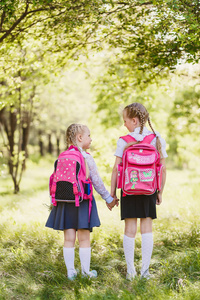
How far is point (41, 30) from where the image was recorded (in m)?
6.14

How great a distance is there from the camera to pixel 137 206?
13.3ft

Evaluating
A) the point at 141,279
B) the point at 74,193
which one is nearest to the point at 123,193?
the point at 74,193

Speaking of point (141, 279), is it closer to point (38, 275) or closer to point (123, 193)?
point (123, 193)

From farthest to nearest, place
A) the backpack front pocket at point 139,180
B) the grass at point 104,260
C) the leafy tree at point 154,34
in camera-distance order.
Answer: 1. the leafy tree at point 154,34
2. the backpack front pocket at point 139,180
3. the grass at point 104,260

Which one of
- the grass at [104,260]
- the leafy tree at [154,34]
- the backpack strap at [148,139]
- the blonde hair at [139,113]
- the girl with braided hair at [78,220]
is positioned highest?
the leafy tree at [154,34]

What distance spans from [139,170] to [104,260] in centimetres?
170

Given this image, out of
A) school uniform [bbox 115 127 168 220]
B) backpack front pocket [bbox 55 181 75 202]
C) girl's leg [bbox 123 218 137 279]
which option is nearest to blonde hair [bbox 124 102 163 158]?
school uniform [bbox 115 127 168 220]

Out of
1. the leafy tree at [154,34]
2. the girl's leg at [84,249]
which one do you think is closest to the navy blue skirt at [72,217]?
the girl's leg at [84,249]

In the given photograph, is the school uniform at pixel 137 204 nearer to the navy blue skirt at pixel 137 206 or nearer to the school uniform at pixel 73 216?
the navy blue skirt at pixel 137 206

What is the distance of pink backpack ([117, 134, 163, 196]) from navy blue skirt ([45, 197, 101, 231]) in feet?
1.59

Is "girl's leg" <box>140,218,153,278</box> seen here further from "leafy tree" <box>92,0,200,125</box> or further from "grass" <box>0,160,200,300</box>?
"leafy tree" <box>92,0,200,125</box>

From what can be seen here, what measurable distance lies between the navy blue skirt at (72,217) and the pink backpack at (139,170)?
0.49m

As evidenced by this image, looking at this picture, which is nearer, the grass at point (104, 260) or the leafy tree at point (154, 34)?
the grass at point (104, 260)

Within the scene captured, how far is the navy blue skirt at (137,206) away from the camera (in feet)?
13.3
